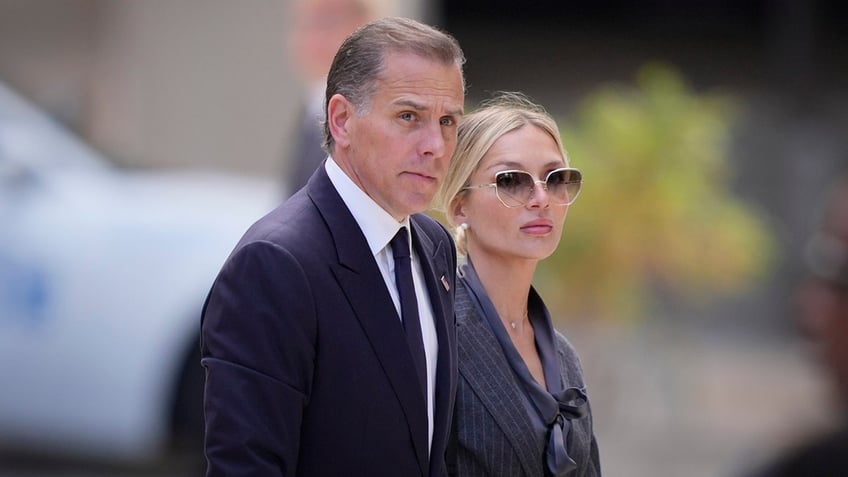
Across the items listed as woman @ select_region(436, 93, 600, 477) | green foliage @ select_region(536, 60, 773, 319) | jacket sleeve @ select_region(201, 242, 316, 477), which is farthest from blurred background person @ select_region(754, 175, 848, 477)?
green foliage @ select_region(536, 60, 773, 319)

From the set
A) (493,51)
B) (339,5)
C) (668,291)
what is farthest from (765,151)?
(339,5)

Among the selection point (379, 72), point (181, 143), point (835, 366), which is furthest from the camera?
point (181, 143)

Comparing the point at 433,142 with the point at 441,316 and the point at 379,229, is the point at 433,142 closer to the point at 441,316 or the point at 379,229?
the point at 379,229

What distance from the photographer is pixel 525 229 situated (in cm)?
264

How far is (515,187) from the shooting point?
263cm

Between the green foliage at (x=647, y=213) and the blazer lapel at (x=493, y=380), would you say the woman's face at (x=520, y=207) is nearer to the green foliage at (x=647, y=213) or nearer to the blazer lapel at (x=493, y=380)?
the blazer lapel at (x=493, y=380)

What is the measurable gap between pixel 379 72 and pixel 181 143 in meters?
6.62

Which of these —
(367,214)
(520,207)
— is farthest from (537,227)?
(367,214)

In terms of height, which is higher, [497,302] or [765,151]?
[765,151]

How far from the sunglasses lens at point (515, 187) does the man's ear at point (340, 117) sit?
1.23 ft

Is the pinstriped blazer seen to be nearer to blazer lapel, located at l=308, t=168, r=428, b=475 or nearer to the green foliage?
blazer lapel, located at l=308, t=168, r=428, b=475

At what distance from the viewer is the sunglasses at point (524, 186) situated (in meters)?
2.62

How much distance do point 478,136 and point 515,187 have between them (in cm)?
13

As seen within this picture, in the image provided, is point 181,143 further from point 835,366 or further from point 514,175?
point 835,366
